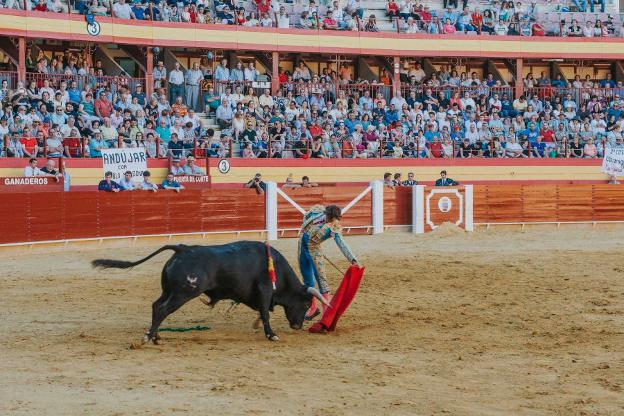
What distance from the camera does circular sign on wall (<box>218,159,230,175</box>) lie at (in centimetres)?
2512

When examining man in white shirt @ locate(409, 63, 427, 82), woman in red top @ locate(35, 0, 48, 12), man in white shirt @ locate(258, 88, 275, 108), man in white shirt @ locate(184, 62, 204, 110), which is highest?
woman in red top @ locate(35, 0, 48, 12)

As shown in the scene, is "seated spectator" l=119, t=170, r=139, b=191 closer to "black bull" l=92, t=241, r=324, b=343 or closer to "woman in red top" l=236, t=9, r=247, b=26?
"woman in red top" l=236, t=9, r=247, b=26

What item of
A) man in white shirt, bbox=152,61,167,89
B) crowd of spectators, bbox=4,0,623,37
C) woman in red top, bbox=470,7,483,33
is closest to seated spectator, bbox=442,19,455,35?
crowd of spectators, bbox=4,0,623,37

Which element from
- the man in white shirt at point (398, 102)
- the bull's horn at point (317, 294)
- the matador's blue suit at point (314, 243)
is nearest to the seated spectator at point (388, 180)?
the man in white shirt at point (398, 102)

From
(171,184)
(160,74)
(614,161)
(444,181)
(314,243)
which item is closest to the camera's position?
(314,243)

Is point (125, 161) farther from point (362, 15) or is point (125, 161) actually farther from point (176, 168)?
point (362, 15)

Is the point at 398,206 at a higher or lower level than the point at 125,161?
lower

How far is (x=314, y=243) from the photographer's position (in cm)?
1155

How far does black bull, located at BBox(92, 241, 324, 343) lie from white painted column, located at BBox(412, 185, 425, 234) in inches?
549

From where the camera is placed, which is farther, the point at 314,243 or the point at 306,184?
the point at 306,184

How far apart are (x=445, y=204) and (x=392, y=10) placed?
8426mm

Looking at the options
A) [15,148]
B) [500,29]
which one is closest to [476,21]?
[500,29]

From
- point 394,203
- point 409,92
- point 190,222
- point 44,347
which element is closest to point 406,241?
point 394,203

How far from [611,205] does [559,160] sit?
108 inches
